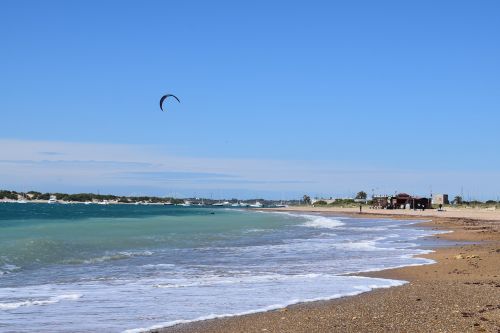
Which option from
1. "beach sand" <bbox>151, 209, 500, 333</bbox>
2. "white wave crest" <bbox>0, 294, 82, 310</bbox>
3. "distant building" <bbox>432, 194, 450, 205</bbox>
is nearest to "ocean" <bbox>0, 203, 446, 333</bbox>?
"white wave crest" <bbox>0, 294, 82, 310</bbox>

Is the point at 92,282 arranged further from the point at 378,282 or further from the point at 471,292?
the point at 471,292

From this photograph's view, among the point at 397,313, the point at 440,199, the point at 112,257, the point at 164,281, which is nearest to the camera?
the point at 397,313

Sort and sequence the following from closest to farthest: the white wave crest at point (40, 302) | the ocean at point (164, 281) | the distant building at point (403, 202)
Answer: the ocean at point (164, 281) < the white wave crest at point (40, 302) < the distant building at point (403, 202)

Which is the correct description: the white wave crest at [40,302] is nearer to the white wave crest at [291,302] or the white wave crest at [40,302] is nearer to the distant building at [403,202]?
the white wave crest at [291,302]

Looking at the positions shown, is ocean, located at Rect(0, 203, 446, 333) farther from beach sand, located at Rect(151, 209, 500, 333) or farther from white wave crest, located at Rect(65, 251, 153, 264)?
beach sand, located at Rect(151, 209, 500, 333)

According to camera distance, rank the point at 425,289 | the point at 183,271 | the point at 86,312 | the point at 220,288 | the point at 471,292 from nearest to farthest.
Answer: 1. the point at 86,312
2. the point at 471,292
3. the point at 425,289
4. the point at 220,288
5. the point at 183,271

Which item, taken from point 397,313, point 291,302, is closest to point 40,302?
point 291,302

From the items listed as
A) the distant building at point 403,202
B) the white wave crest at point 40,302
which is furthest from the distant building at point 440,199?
the white wave crest at point 40,302

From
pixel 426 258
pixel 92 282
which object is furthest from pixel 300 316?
pixel 426 258

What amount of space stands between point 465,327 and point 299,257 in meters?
12.4

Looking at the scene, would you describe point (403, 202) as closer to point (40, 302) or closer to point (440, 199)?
point (440, 199)

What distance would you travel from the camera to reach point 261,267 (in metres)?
17.3

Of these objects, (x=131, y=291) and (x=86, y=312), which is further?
(x=131, y=291)

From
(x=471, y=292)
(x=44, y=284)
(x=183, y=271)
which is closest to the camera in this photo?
(x=471, y=292)
